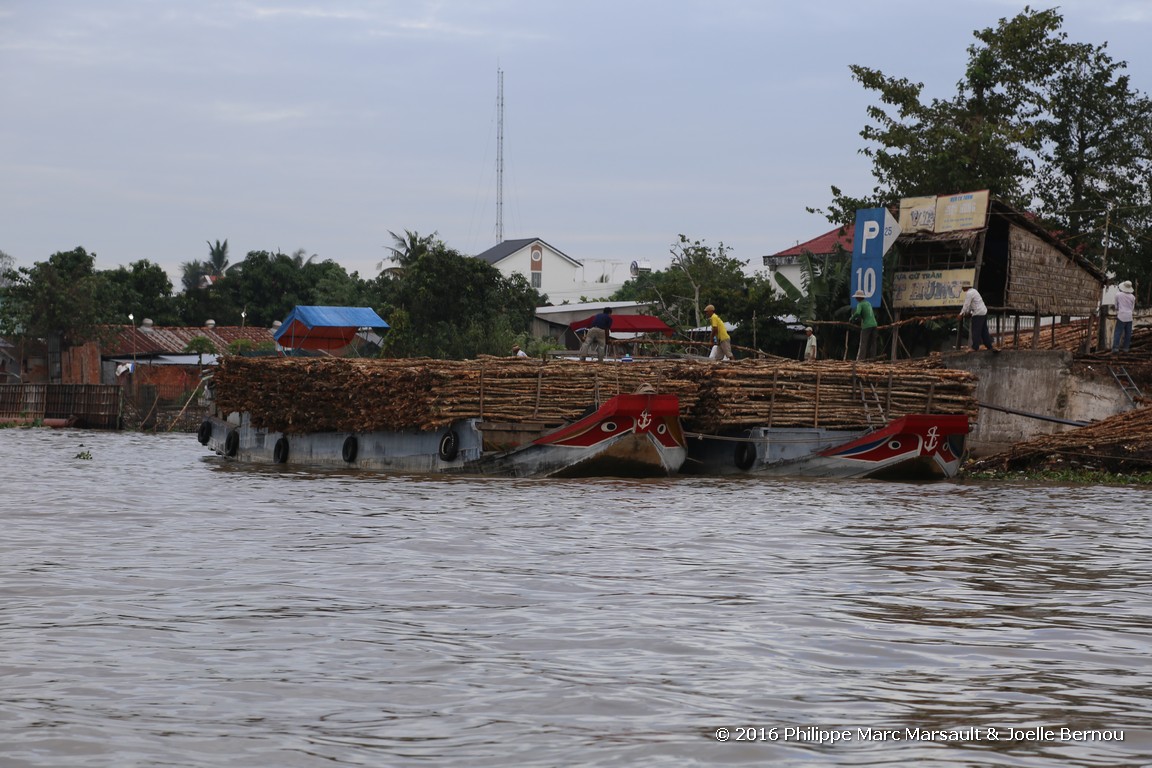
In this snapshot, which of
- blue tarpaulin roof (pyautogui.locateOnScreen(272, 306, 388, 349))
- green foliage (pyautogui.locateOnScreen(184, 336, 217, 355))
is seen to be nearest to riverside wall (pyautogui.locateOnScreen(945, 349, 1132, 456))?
blue tarpaulin roof (pyautogui.locateOnScreen(272, 306, 388, 349))

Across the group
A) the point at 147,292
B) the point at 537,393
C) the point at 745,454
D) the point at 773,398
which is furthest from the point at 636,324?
the point at 147,292

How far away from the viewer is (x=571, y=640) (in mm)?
6691

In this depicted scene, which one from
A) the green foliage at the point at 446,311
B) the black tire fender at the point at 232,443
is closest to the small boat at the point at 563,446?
the black tire fender at the point at 232,443

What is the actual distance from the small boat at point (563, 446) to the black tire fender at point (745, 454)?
37.5 inches

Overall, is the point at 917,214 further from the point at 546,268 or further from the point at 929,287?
the point at 546,268

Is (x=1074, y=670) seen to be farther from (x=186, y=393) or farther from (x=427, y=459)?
(x=186, y=393)

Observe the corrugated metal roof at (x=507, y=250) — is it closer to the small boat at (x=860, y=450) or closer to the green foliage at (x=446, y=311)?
the green foliage at (x=446, y=311)

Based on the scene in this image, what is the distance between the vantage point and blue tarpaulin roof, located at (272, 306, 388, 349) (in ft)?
128

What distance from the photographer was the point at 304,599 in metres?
7.86

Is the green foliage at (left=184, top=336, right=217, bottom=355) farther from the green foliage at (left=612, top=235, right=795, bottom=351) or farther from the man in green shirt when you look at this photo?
the man in green shirt

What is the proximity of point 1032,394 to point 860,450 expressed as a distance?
522 centimetres

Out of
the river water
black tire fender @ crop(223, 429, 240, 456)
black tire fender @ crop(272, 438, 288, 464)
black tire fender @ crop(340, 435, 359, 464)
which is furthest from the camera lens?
black tire fender @ crop(223, 429, 240, 456)

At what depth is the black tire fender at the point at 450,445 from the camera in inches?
820

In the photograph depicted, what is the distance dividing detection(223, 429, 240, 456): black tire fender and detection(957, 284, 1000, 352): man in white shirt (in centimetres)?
1472
